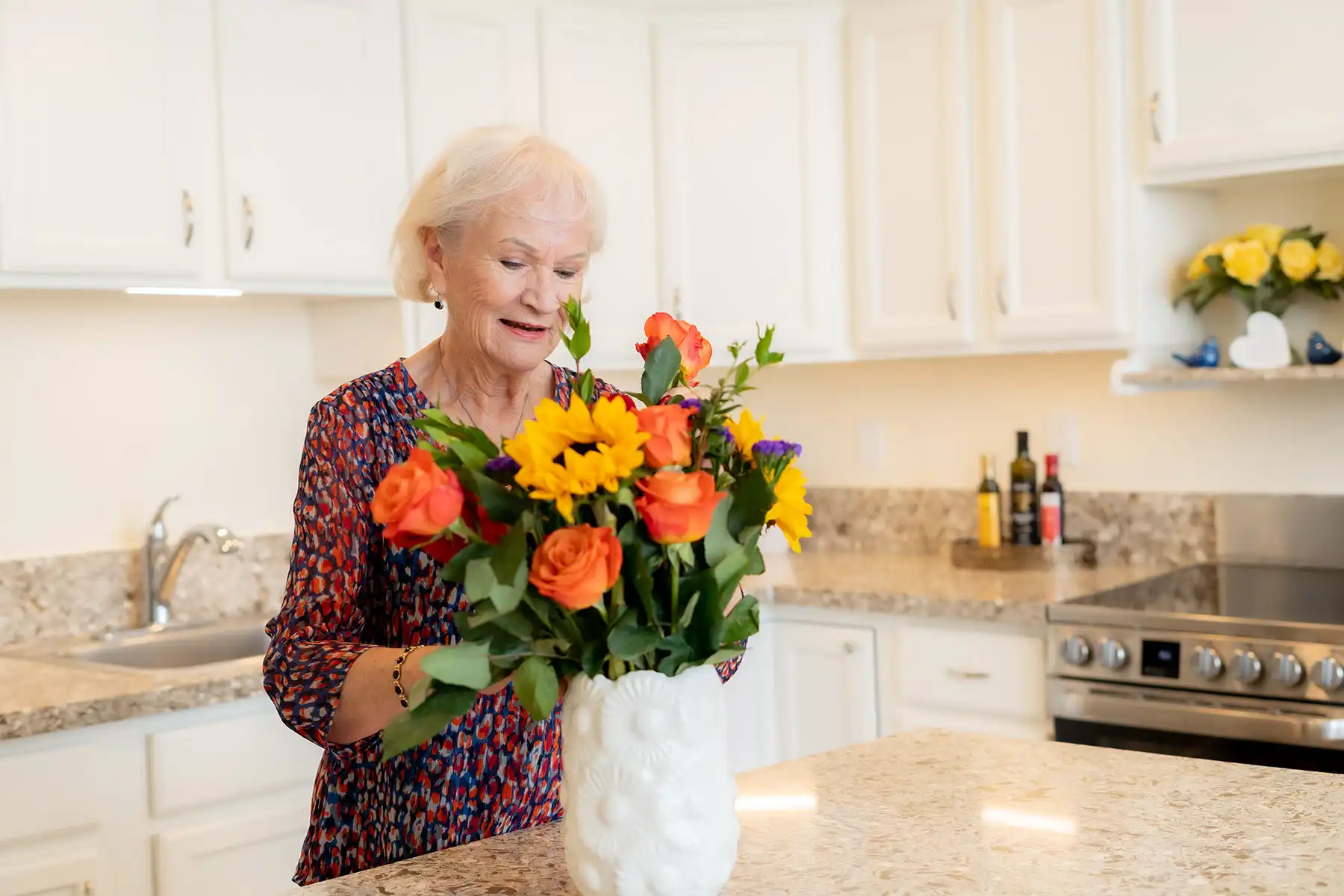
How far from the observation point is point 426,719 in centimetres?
99

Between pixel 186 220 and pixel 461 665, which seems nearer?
pixel 461 665

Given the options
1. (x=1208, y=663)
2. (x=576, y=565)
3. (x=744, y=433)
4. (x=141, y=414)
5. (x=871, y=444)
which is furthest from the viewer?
(x=871, y=444)

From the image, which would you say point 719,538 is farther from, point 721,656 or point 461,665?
point 461,665

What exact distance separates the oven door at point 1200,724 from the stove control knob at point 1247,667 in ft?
0.14

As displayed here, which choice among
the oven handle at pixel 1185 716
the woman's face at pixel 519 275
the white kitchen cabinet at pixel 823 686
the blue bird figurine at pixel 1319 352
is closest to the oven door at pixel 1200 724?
the oven handle at pixel 1185 716

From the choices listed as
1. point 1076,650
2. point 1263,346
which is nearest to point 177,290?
point 1076,650

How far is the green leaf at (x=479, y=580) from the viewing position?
0.98 m

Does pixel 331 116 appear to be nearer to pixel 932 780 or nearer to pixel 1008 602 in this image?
pixel 1008 602

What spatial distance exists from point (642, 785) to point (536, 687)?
115 millimetres

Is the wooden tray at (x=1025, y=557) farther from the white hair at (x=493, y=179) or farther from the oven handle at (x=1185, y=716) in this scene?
A: the white hair at (x=493, y=179)

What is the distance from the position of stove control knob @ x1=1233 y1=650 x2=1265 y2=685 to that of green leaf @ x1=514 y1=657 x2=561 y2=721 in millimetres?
1910

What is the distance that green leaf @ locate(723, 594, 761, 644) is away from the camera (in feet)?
3.47

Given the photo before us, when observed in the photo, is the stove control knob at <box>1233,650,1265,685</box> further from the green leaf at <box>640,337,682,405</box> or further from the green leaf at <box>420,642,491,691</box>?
the green leaf at <box>420,642,491,691</box>

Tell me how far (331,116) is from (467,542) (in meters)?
2.19
